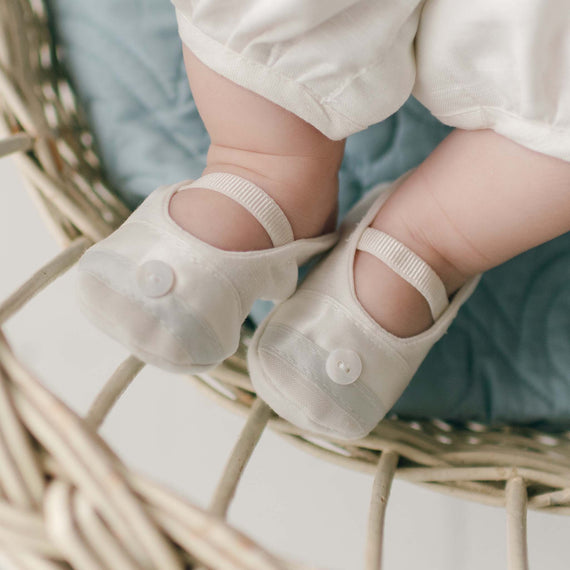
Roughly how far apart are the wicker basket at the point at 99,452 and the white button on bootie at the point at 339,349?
0.18 ft

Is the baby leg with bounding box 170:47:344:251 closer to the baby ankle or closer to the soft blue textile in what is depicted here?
the baby ankle

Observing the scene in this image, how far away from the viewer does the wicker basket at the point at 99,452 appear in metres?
0.32

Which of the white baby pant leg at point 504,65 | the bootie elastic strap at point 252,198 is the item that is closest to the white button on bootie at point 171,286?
the bootie elastic strap at point 252,198

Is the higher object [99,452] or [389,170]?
[99,452]

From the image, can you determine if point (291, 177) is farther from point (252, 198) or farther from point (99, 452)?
point (99, 452)

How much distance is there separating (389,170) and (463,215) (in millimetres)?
206

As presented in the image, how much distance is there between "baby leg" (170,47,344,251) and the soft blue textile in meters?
0.19

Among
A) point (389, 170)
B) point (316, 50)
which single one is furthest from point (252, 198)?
point (389, 170)

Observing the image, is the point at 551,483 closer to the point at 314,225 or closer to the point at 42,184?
the point at 314,225

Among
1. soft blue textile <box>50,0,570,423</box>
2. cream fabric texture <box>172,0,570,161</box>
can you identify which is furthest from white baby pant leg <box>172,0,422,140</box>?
soft blue textile <box>50,0,570,423</box>

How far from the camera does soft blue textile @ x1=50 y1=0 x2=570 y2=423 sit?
66cm

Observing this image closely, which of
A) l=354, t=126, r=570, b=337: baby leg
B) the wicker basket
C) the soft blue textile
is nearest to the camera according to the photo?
the wicker basket

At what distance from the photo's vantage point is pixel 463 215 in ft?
1.58

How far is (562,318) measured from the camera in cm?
66
